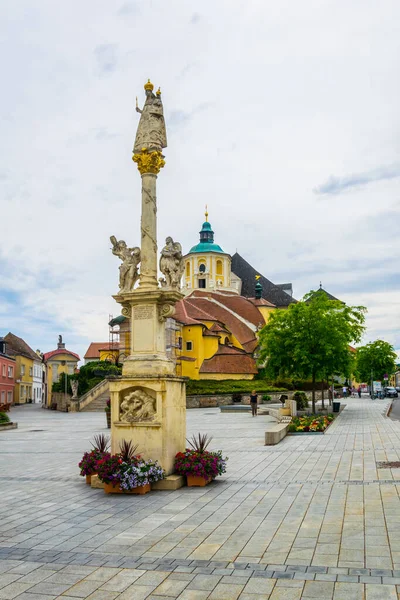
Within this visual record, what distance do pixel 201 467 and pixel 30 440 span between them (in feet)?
44.6

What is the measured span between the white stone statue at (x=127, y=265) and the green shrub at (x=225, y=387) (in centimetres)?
4141

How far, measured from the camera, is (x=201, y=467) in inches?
449

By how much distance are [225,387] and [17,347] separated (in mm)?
29749

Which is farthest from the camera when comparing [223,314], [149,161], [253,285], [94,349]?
[94,349]

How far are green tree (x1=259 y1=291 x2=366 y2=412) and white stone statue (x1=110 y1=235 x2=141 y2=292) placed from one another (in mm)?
20001

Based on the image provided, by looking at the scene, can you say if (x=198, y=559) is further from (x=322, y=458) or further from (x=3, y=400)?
(x=3, y=400)

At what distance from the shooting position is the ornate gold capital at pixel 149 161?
41.9ft

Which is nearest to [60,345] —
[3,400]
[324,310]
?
[3,400]

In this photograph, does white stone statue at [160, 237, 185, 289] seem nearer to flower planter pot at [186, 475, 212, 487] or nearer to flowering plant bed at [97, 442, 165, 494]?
flowering plant bed at [97, 442, 165, 494]

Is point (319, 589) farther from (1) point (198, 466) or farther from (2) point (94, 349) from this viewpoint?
(2) point (94, 349)

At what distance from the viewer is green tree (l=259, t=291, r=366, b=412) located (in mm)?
31500

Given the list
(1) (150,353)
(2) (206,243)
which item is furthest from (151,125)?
(2) (206,243)

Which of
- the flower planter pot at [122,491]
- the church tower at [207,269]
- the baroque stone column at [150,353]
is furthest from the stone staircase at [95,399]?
the flower planter pot at [122,491]

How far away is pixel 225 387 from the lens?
57.8m
